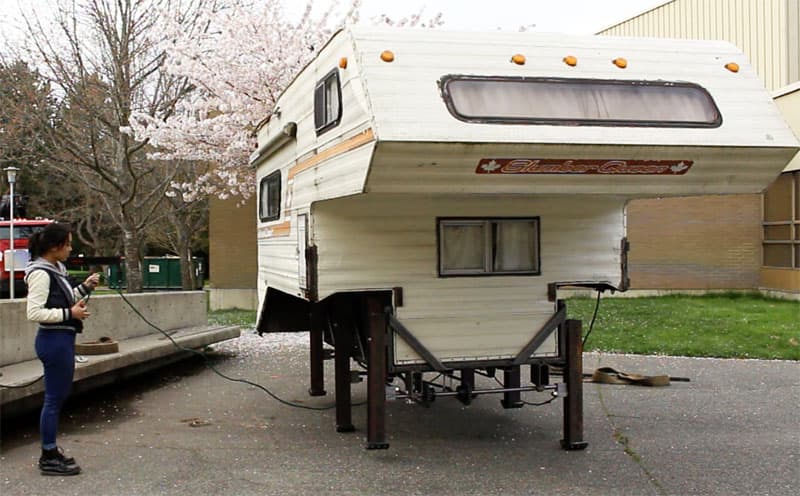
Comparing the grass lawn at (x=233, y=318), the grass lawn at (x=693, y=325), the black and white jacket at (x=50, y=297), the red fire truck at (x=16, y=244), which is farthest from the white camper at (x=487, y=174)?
the red fire truck at (x=16, y=244)

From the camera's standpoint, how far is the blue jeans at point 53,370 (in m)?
5.75

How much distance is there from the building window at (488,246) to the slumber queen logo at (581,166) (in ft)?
3.94

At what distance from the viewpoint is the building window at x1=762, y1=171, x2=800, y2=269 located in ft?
60.5

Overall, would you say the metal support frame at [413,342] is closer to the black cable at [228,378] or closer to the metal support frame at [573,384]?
the metal support frame at [573,384]

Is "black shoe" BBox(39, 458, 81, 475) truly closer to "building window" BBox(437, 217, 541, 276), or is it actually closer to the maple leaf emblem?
"building window" BBox(437, 217, 541, 276)

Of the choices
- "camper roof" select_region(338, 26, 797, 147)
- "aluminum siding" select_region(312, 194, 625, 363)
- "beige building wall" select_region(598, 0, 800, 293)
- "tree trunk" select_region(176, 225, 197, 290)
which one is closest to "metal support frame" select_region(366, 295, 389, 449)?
"aluminum siding" select_region(312, 194, 625, 363)

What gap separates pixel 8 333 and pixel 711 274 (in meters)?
15.8

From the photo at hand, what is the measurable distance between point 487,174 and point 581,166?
611 mm

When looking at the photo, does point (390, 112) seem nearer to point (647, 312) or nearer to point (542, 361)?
point (542, 361)

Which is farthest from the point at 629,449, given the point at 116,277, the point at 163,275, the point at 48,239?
the point at 163,275

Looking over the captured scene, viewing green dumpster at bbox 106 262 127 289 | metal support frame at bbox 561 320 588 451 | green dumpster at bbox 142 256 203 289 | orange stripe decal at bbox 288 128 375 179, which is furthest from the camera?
green dumpster at bbox 142 256 203 289

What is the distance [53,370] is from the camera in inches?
227

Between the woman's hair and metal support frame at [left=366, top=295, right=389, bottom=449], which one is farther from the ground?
the woman's hair

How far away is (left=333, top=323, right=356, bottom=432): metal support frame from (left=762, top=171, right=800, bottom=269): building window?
1430cm
